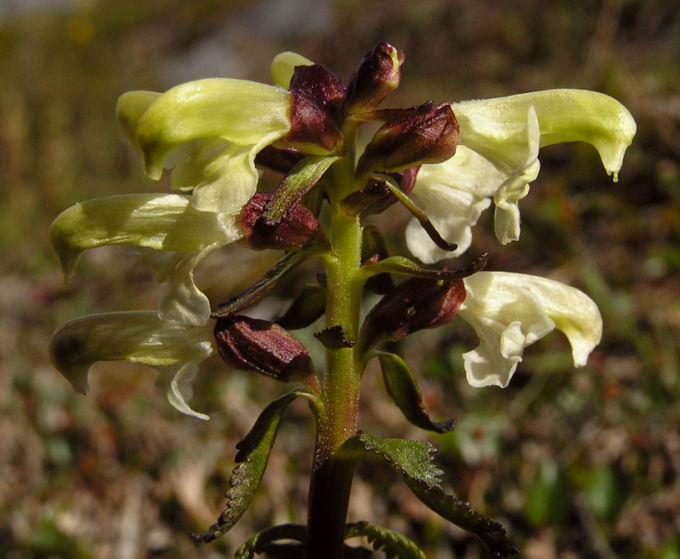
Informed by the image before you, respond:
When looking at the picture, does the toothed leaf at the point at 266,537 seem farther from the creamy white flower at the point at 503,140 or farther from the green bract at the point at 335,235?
the creamy white flower at the point at 503,140

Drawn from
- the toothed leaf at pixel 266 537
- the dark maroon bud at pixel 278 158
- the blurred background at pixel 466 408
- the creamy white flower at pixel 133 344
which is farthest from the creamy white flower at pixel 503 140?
the blurred background at pixel 466 408

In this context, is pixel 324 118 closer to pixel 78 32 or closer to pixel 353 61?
pixel 353 61

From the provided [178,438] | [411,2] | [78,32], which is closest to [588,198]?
[178,438]

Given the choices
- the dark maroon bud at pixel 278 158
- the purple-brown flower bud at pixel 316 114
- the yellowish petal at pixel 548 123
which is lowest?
the dark maroon bud at pixel 278 158

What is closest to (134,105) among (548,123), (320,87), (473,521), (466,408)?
(320,87)

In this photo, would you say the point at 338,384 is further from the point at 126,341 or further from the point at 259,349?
the point at 126,341
